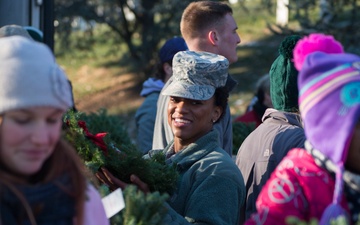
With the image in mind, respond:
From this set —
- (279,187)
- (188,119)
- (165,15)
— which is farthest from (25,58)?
(165,15)

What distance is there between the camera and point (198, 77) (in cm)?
452

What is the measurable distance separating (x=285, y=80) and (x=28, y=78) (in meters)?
2.18

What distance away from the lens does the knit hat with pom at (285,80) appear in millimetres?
4551

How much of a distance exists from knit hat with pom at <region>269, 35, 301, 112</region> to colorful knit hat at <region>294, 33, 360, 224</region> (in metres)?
1.48

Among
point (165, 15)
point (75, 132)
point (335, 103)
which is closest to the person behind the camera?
point (335, 103)

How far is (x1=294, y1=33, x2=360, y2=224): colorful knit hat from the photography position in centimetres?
295

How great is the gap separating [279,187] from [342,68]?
1.57 feet

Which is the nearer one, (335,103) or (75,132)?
(335,103)

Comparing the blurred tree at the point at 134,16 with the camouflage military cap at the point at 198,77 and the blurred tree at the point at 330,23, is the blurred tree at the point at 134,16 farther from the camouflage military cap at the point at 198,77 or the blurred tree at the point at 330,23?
the camouflage military cap at the point at 198,77

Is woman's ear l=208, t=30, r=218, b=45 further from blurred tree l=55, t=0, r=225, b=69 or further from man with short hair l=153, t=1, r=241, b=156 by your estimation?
blurred tree l=55, t=0, r=225, b=69

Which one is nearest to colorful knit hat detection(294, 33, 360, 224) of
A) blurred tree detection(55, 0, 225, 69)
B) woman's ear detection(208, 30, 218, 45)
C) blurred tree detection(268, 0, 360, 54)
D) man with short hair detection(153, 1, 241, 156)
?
man with short hair detection(153, 1, 241, 156)

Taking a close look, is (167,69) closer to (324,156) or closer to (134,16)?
(324,156)

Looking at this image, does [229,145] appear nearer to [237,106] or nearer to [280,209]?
[280,209]

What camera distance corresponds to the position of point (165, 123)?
5625mm
